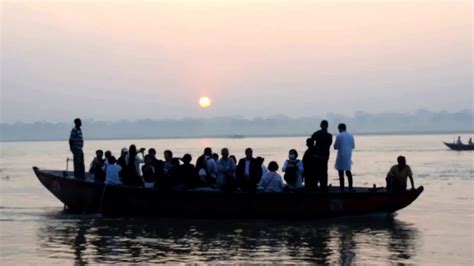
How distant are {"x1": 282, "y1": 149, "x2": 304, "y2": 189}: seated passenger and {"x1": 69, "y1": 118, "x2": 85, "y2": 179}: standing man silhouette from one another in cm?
582

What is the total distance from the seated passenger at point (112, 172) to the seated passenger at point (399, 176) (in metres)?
7.16

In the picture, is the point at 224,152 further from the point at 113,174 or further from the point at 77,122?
the point at 77,122

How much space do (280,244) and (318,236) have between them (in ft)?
5.08

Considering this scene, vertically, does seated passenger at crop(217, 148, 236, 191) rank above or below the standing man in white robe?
below

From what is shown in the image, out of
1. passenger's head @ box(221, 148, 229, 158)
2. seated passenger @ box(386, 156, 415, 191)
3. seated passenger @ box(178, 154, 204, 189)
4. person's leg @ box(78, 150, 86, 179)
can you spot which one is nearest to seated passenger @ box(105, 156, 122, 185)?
person's leg @ box(78, 150, 86, 179)

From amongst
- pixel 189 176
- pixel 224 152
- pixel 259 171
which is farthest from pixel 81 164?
pixel 259 171

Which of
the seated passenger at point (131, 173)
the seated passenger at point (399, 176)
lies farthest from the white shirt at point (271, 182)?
the seated passenger at point (131, 173)

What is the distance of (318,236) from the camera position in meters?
18.3

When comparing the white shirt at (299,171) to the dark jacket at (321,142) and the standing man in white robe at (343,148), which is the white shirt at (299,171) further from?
the standing man in white robe at (343,148)

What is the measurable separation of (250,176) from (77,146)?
5398 mm

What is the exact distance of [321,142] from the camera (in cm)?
2008

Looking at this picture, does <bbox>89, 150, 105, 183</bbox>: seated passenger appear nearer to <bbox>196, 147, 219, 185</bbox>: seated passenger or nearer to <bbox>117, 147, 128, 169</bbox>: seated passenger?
<bbox>117, 147, 128, 169</bbox>: seated passenger

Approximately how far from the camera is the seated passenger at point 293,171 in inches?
795

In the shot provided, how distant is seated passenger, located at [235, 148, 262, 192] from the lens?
2020 cm
